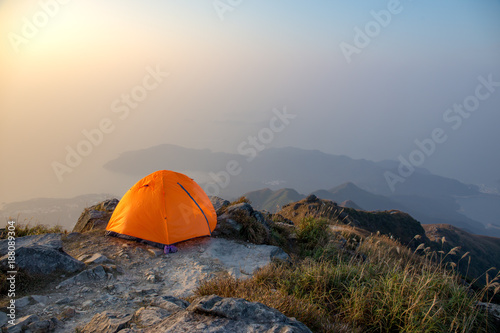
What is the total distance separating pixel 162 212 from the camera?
8.52m

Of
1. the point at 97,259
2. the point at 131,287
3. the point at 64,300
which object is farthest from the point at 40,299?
the point at 97,259

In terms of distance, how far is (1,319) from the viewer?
4.31 metres

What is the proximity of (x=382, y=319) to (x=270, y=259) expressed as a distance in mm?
3945

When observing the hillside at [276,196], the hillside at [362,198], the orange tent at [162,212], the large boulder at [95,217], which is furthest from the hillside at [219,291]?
the hillside at [362,198]

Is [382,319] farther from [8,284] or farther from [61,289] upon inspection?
[8,284]

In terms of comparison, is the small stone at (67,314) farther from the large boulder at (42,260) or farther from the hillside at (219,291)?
the large boulder at (42,260)

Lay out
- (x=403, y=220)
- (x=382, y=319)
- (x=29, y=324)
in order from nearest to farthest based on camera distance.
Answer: (x=29, y=324) → (x=382, y=319) → (x=403, y=220)

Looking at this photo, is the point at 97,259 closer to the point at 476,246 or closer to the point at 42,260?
the point at 42,260

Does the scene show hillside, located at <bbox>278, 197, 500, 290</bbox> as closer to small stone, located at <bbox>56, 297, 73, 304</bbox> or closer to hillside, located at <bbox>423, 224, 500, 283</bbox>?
hillside, located at <bbox>423, 224, 500, 283</bbox>

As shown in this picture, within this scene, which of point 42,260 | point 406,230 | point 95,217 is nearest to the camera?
point 42,260

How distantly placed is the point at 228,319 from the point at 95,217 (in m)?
9.17

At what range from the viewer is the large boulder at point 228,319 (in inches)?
127

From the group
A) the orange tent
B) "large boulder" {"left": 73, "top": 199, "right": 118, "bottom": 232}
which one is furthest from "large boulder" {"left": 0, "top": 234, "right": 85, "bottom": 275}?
"large boulder" {"left": 73, "top": 199, "right": 118, "bottom": 232}

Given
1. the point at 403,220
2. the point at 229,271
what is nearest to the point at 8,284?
the point at 229,271
